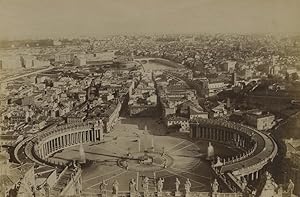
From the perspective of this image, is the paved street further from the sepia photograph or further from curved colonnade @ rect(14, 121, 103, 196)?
curved colonnade @ rect(14, 121, 103, 196)

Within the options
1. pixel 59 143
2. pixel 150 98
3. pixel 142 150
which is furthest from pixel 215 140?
pixel 59 143

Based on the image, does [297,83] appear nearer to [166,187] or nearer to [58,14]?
[166,187]

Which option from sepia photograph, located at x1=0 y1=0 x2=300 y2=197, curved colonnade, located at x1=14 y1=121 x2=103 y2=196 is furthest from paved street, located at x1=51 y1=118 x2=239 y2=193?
curved colonnade, located at x1=14 y1=121 x2=103 y2=196

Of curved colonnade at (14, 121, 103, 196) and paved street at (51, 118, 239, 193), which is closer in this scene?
curved colonnade at (14, 121, 103, 196)

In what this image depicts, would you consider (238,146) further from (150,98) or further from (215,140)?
(150,98)

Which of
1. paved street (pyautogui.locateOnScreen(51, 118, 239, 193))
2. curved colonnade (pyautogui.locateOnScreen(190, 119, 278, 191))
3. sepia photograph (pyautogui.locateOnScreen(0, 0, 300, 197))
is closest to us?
sepia photograph (pyautogui.locateOnScreen(0, 0, 300, 197))

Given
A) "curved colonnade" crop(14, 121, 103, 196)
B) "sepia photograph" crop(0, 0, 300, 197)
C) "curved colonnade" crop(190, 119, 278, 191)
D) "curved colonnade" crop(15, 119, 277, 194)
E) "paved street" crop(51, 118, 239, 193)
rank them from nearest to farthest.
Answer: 1. "sepia photograph" crop(0, 0, 300, 197)
2. "curved colonnade" crop(14, 121, 103, 196)
3. "paved street" crop(51, 118, 239, 193)
4. "curved colonnade" crop(190, 119, 278, 191)
5. "curved colonnade" crop(15, 119, 277, 194)

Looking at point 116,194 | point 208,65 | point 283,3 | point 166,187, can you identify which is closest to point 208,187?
point 166,187
